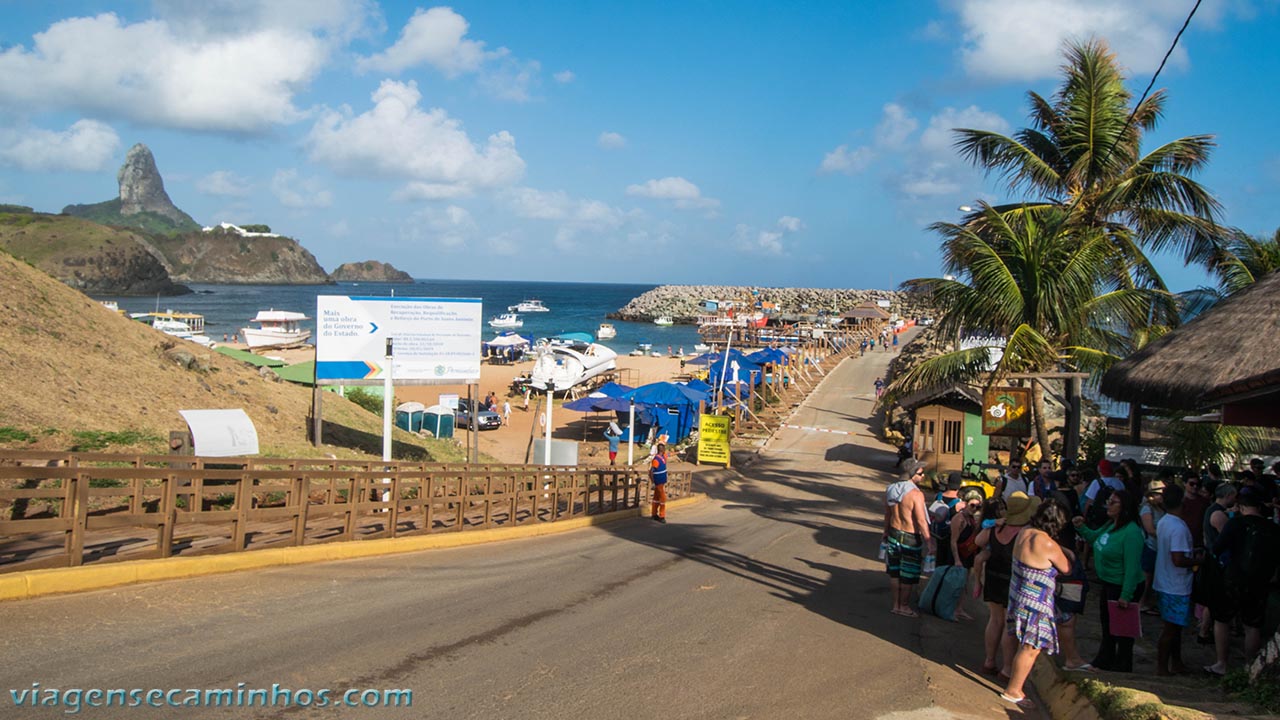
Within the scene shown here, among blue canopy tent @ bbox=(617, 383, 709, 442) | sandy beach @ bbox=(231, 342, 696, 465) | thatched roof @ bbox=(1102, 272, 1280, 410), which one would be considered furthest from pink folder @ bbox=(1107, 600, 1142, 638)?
blue canopy tent @ bbox=(617, 383, 709, 442)

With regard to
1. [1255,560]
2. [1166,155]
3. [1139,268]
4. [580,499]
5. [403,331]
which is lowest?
[580,499]

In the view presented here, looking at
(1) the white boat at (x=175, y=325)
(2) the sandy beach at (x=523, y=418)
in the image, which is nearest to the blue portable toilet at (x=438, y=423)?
(2) the sandy beach at (x=523, y=418)

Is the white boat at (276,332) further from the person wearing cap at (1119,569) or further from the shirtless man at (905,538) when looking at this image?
the person wearing cap at (1119,569)

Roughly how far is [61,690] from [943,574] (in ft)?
26.6

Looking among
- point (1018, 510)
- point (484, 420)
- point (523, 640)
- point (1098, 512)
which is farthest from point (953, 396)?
point (523, 640)

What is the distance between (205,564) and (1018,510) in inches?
301

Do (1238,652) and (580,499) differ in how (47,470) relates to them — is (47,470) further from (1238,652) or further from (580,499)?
(580,499)

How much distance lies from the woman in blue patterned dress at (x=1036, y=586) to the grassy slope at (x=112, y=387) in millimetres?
12734

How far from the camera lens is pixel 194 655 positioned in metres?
6.61

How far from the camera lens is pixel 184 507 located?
11.5m

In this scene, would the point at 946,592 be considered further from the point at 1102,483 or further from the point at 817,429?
the point at 817,429

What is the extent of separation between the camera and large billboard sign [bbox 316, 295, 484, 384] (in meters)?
18.5

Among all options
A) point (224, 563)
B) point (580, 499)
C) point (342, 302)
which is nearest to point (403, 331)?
point (342, 302)

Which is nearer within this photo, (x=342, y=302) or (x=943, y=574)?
(x=943, y=574)
